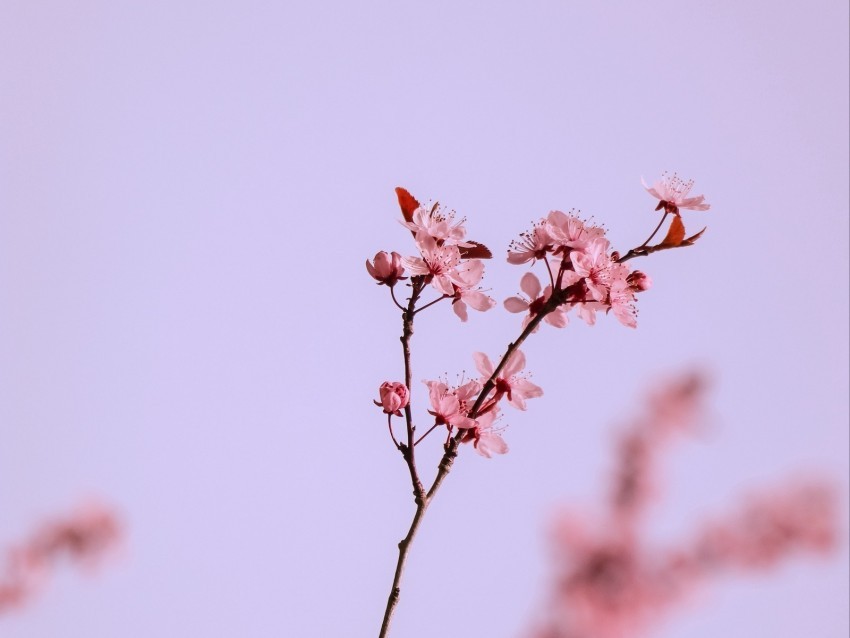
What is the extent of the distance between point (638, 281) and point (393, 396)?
23.3 inches

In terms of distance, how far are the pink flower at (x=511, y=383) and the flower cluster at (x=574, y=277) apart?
0.41 ft

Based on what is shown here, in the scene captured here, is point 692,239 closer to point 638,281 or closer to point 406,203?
point 638,281

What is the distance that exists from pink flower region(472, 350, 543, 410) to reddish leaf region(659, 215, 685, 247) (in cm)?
39

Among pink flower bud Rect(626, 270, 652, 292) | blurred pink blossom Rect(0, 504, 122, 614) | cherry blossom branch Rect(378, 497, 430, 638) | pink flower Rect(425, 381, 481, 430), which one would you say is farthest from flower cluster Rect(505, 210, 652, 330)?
blurred pink blossom Rect(0, 504, 122, 614)

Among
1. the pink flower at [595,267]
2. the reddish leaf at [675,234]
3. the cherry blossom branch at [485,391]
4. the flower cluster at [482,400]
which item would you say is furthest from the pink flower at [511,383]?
the reddish leaf at [675,234]

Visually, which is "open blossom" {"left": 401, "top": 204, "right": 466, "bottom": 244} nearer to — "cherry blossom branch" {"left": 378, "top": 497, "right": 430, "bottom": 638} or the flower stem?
the flower stem

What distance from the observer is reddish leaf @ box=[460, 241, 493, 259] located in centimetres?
159

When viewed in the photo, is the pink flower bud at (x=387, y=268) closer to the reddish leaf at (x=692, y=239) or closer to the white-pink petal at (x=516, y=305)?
the white-pink petal at (x=516, y=305)

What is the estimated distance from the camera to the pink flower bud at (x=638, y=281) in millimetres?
1595

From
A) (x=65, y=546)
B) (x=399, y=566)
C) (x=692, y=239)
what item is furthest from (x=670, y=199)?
(x=65, y=546)

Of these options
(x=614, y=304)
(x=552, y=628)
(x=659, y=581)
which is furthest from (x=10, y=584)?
(x=614, y=304)

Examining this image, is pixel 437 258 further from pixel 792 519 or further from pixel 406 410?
pixel 792 519

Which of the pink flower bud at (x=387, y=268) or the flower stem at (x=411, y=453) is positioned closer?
the flower stem at (x=411, y=453)

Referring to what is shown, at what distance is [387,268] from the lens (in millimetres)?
1565
